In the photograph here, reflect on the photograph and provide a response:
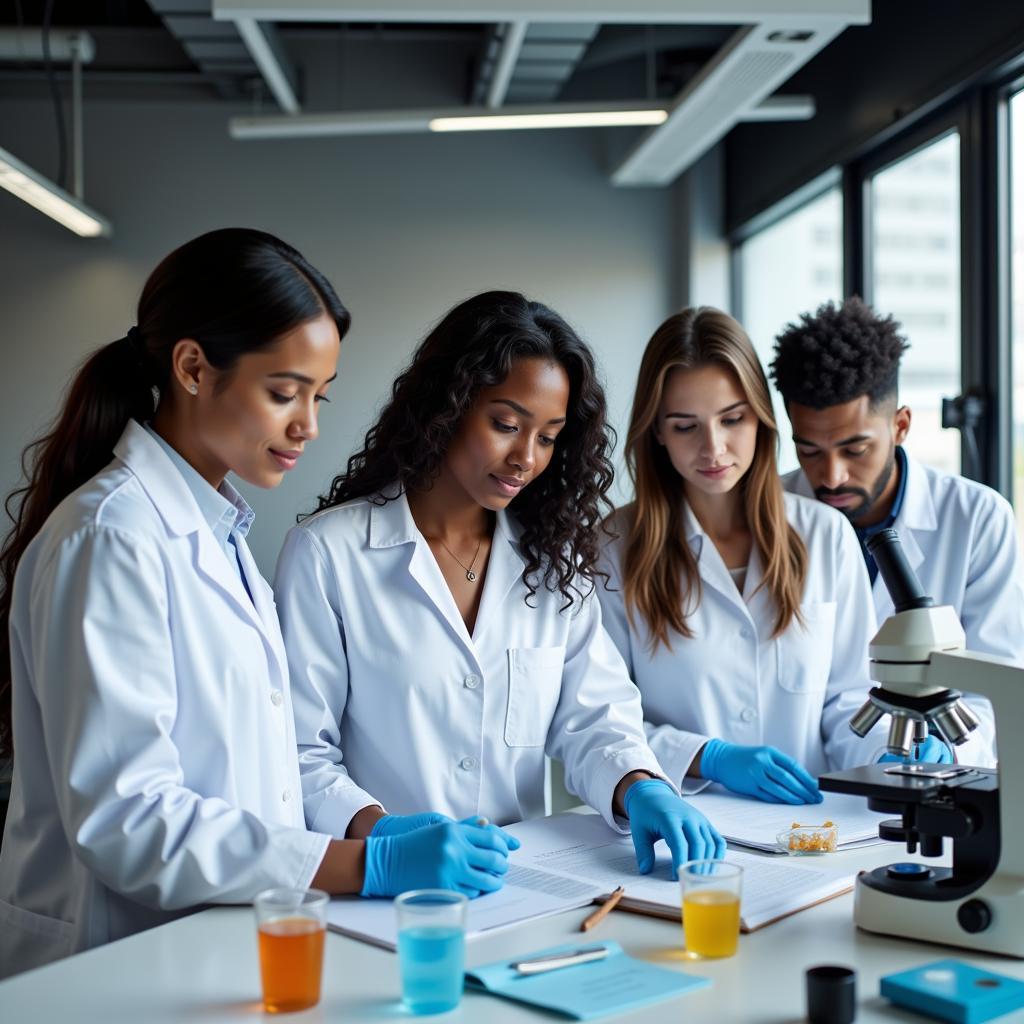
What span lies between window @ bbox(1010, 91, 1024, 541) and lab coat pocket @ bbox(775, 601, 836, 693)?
1421 mm

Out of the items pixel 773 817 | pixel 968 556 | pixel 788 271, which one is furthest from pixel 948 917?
pixel 788 271

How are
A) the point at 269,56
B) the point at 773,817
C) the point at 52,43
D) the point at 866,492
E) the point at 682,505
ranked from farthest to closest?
the point at 52,43 < the point at 269,56 < the point at 866,492 < the point at 682,505 < the point at 773,817

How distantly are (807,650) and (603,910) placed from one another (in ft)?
3.30

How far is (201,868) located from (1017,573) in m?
1.84

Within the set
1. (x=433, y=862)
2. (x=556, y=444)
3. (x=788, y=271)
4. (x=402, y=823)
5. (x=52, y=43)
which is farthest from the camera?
(x=788, y=271)

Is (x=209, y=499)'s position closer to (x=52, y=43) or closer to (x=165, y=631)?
(x=165, y=631)

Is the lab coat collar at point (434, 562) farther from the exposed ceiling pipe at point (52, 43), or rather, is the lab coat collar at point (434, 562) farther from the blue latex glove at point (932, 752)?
the exposed ceiling pipe at point (52, 43)

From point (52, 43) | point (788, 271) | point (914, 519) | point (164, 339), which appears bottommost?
point (914, 519)

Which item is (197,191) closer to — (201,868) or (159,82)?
(159,82)

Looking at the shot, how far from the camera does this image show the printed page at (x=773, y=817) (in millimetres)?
1730

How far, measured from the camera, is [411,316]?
5.85m

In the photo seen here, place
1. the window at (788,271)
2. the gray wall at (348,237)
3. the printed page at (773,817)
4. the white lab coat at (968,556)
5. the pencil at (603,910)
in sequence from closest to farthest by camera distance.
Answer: the pencil at (603,910) → the printed page at (773,817) → the white lab coat at (968,556) → the window at (788,271) → the gray wall at (348,237)

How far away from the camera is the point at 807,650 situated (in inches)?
89.3

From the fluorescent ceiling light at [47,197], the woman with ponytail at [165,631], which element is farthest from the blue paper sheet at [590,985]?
the fluorescent ceiling light at [47,197]
